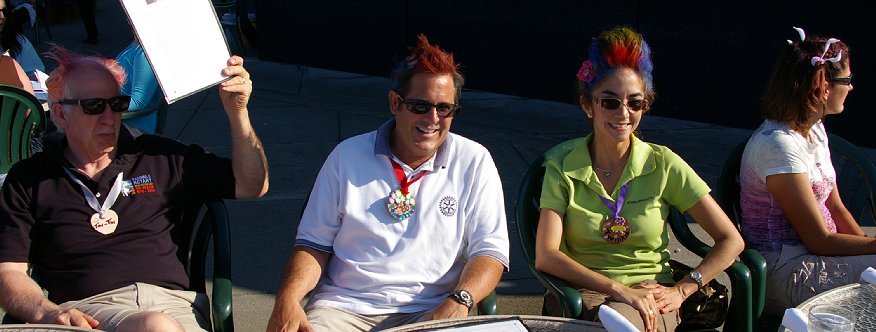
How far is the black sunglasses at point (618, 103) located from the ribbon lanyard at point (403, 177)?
2.21 feet

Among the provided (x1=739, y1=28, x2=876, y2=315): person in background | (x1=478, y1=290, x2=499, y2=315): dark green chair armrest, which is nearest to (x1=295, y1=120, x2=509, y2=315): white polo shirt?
(x1=478, y1=290, x2=499, y2=315): dark green chair armrest

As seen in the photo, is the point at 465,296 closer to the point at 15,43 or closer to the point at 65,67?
the point at 65,67

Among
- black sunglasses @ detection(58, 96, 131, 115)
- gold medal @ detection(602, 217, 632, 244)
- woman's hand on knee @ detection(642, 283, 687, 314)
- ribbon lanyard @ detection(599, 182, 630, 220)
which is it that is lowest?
woman's hand on knee @ detection(642, 283, 687, 314)

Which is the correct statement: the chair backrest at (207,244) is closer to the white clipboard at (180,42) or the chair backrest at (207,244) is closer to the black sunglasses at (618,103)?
the white clipboard at (180,42)

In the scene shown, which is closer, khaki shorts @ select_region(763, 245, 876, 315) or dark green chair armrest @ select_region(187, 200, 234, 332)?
dark green chair armrest @ select_region(187, 200, 234, 332)

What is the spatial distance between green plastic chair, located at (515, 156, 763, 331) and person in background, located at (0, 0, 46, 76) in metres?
3.46

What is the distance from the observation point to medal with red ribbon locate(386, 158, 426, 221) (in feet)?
10.2

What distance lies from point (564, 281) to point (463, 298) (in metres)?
0.39

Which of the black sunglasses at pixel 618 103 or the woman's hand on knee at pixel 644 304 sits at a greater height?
the black sunglasses at pixel 618 103

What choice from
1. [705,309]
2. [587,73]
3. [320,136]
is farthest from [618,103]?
[320,136]

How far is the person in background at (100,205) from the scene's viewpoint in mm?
3006

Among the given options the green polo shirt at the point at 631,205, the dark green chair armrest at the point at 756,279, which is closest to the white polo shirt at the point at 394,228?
the green polo shirt at the point at 631,205

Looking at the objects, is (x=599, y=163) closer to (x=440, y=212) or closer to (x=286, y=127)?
(x=440, y=212)

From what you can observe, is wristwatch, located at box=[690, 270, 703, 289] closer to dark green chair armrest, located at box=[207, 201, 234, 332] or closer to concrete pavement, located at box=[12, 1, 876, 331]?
concrete pavement, located at box=[12, 1, 876, 331]
